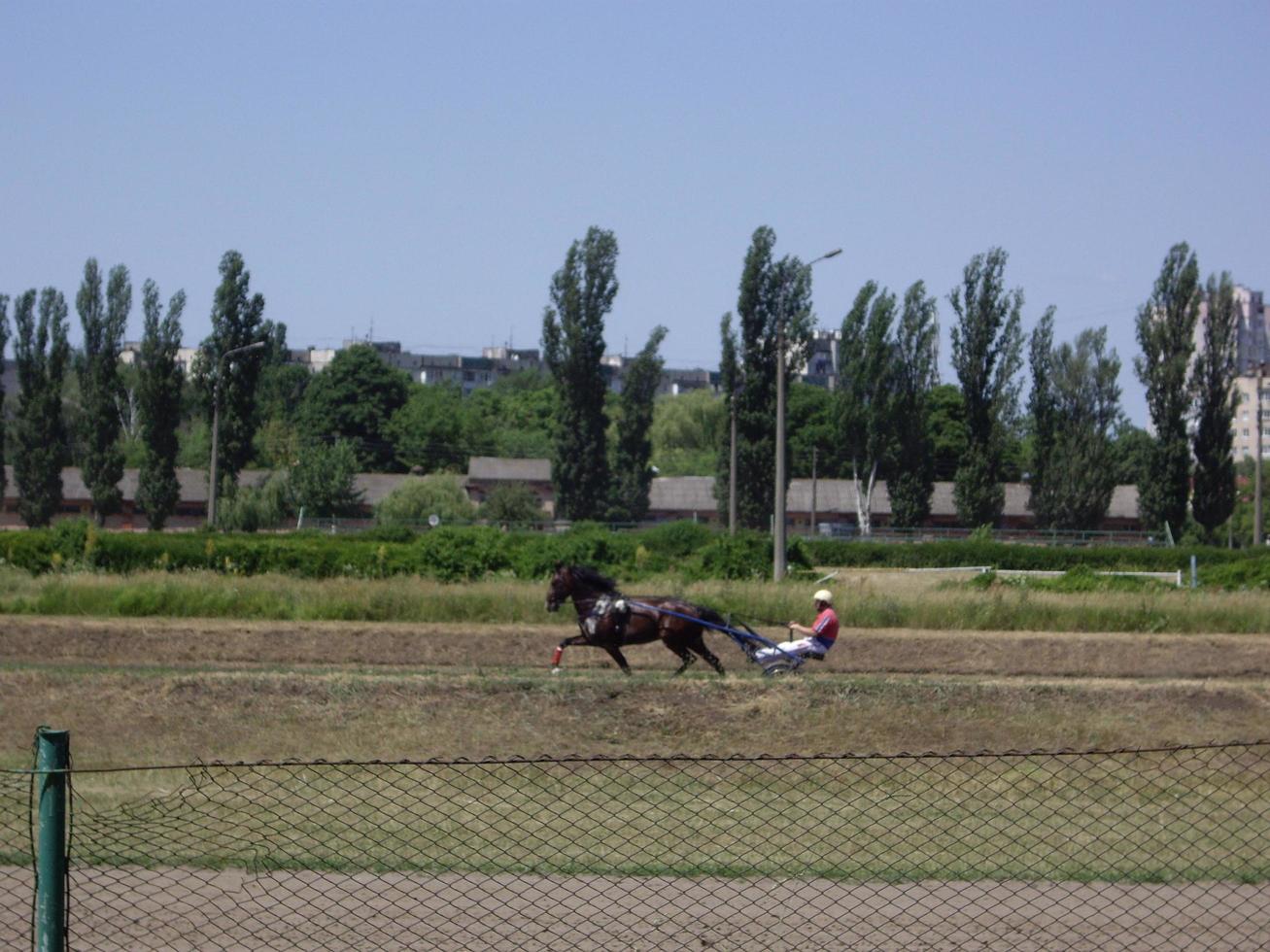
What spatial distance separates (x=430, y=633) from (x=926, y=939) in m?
17.0

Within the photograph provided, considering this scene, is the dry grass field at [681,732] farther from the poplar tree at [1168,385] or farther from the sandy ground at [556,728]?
the poplar tree at [1168,385]

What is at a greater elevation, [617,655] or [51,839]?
[51,839]

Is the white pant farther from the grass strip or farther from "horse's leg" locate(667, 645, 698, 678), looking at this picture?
the grass strip

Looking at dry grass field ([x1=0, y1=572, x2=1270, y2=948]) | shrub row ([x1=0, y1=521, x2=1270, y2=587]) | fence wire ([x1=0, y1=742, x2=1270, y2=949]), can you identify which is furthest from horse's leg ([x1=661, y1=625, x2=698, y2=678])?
shrub row ([x1=0, y1=521, x2=1270, y2=587])

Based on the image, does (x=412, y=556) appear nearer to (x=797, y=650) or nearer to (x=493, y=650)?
(x=493, y=650)

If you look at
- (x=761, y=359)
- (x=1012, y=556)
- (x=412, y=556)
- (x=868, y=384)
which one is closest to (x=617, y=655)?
(x=412, y=556)

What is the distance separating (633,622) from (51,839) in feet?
50.0

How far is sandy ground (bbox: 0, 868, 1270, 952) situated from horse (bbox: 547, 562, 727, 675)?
34.2 ft

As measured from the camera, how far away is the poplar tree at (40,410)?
71.8 m

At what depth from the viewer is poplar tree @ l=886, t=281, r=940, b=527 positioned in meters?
69.8

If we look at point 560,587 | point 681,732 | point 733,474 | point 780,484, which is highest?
point 733,474

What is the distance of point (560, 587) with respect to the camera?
21.2 metres

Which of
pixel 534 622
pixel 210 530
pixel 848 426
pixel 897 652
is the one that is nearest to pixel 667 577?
pixel 534 622

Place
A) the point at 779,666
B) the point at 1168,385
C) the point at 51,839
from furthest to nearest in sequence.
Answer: the point at 1168,385 → the point at 779,666 → the point at 51,839
